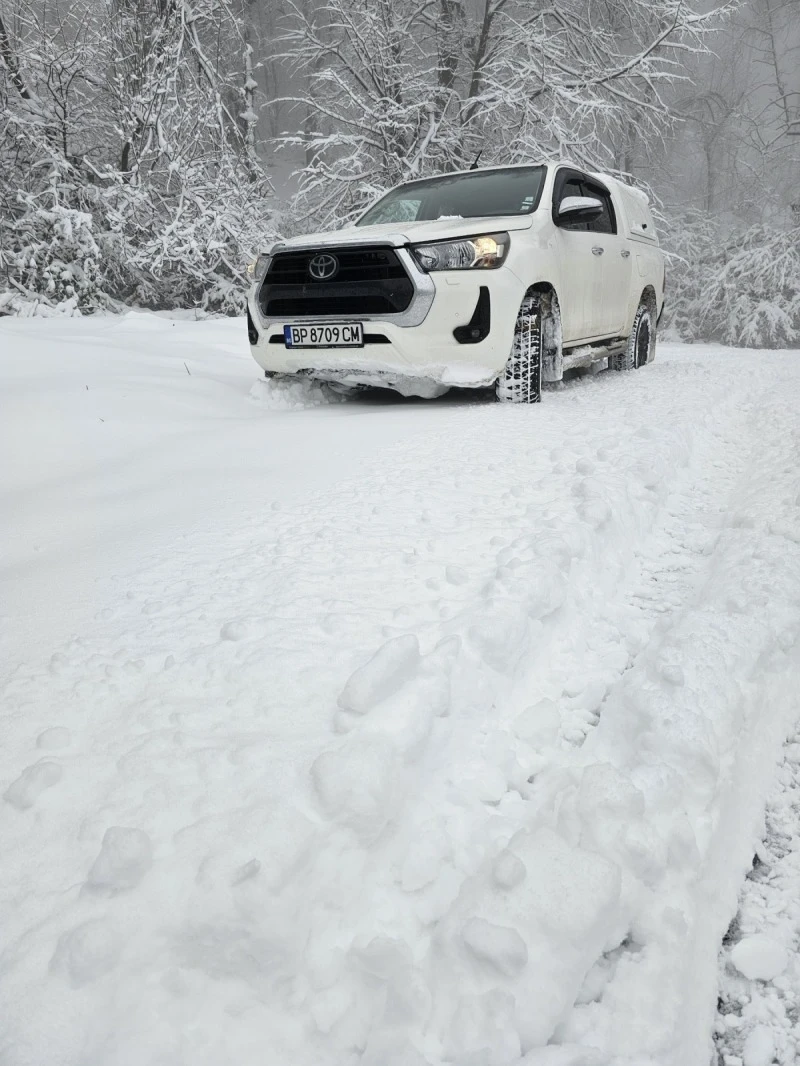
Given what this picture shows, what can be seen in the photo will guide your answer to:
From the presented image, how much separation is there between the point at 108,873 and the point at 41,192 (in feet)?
30.3

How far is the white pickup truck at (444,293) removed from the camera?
4.22 metres

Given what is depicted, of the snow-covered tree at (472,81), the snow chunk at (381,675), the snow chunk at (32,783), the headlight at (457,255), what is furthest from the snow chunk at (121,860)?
the snow-covered tree at (472,81)

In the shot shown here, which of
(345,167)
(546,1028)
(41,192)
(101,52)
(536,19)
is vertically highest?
(536,19)

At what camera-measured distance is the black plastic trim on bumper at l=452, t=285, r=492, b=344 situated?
421 centimetres

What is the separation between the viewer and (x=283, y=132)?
1182 cm

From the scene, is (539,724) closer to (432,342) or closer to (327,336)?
(432,342)

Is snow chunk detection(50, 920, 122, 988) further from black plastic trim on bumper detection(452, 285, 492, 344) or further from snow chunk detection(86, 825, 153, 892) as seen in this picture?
black plastic trim on bumper detection(452, 285, 492, 344)

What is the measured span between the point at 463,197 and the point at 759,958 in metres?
4.93

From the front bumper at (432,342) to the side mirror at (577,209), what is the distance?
910 millimetres

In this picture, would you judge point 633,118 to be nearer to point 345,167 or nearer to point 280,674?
point 345,167

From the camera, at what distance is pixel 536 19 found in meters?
12.3

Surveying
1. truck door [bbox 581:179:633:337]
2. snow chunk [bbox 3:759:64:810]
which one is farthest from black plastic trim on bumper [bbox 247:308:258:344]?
snow chunk [bbox 3:759:64:810]

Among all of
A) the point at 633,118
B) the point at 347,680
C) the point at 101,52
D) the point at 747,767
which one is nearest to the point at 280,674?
the point at 347,680

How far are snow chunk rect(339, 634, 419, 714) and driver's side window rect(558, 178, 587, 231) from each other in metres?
4.10
